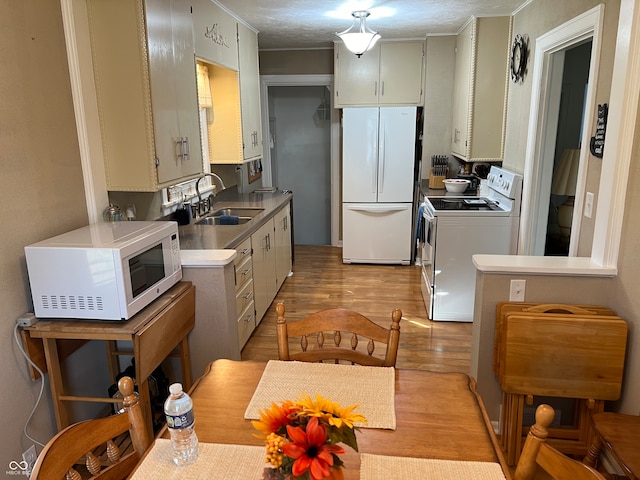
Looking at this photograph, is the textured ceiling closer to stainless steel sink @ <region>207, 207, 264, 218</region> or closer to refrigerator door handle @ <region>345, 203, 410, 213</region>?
stainless steel sink @ <region>207, 207, 264, 218</region>

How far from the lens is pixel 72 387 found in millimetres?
2322

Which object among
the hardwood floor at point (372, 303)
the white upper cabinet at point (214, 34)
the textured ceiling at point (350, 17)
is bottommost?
the hardwood floor at point (372, 303)

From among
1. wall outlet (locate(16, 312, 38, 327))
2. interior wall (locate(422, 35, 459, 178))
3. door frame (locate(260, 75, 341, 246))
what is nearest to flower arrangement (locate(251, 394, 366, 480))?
wall outlet (locate(16, 312, 38, 327))

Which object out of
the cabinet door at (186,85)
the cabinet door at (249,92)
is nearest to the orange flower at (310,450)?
the cabinet door at (186,85)

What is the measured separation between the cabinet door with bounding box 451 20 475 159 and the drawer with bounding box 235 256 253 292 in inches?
88.1

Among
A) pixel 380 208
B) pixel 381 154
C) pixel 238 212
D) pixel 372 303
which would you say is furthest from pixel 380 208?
pixel 238 212

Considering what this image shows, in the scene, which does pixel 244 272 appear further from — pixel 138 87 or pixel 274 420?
pixel 274 420

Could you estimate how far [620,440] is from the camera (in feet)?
5.62

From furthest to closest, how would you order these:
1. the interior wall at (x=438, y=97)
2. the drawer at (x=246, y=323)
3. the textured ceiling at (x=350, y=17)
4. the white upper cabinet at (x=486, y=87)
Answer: the interior wall at (x=438, y=97) < the white upper cabinet at (x=486, y=87) < the textured ceiling at (x=350, y=17) < the drawer at (x=246, y=323)

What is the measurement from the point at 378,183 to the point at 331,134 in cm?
108

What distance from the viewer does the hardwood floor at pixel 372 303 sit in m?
3.34

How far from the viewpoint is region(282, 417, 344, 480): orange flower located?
0.75 m

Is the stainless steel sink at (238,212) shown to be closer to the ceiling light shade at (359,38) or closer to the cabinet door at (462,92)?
the ceiling light shade at (359,38)

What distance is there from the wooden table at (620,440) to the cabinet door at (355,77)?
13.4 feet
